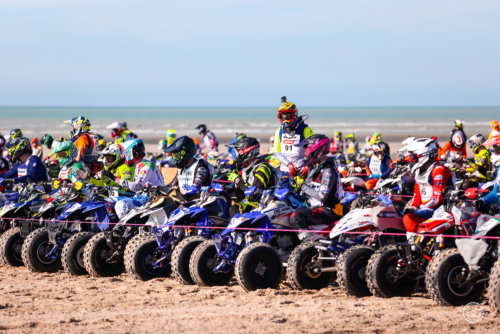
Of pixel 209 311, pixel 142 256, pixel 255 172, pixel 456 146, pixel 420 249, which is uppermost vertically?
pixel 456 146

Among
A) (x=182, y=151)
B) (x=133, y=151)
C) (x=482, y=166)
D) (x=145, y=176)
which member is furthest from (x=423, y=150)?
(x=482, y=166)

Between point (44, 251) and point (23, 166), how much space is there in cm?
234

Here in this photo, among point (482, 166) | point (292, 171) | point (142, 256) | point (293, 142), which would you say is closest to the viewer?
point (142, 256)

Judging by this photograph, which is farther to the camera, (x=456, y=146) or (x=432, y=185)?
(x=456, y=146)

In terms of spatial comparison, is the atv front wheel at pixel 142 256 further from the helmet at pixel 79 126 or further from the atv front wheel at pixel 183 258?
the helmet at pixel 79 126

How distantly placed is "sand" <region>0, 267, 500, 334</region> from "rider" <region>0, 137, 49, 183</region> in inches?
127

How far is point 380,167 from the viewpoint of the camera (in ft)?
56.6

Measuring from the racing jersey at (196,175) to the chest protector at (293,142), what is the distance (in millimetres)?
2216

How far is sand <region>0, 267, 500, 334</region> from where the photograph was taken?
7.09 metres

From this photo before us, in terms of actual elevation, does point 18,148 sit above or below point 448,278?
above

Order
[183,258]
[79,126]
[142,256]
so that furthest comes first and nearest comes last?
[79,126], [142,256], [183,258]

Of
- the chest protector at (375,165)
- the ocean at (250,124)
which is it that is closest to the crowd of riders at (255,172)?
the chest protector at (375,165)

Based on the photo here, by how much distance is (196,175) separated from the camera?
10.3 metres

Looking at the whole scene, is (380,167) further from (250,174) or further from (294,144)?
(250,174)
